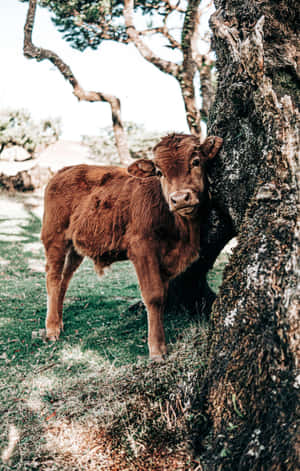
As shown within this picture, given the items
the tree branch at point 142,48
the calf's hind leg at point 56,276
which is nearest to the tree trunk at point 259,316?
the calf's hind leg at point 56,276

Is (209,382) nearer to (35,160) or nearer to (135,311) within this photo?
(135,311)

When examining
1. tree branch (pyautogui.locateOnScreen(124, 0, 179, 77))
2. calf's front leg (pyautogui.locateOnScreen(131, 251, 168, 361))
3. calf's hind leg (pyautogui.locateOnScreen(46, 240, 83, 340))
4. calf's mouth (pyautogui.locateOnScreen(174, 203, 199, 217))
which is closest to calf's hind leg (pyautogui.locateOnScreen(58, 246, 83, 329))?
calf's hind leg (pyautogui.locateOnScreen(46, 240, 83, 340))

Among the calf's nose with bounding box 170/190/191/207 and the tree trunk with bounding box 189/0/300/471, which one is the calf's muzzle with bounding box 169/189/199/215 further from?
the tree trunk with bounding box 189/0/300/471

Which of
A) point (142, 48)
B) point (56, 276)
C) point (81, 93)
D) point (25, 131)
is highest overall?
point (142, 48)

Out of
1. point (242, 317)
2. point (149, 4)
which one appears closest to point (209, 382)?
point (242, 317)

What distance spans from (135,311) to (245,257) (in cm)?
311

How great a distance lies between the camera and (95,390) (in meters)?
3.52

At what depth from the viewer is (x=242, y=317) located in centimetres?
261

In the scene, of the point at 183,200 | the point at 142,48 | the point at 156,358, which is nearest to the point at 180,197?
the point at 183,200

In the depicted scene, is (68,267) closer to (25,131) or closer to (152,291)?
(152,291)

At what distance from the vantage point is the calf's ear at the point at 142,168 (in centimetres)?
414

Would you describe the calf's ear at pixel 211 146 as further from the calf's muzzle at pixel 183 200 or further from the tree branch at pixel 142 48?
Answer: the tree branch at pixel 142 48

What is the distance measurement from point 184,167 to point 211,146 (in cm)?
37

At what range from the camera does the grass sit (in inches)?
109
